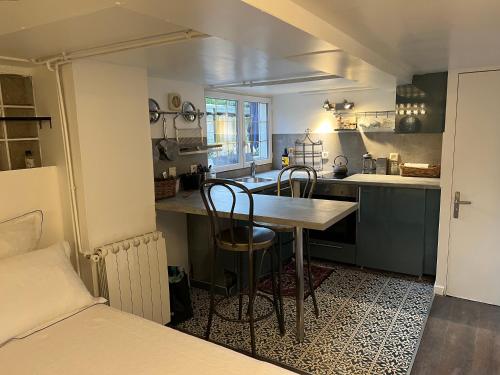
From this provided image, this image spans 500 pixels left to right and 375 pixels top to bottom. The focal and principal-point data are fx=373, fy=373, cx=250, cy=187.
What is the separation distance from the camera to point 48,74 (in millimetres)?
2213

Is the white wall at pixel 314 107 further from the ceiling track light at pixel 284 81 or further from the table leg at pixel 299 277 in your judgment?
the table leg at pixel 299 277

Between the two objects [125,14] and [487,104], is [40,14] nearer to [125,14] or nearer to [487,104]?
[125,14]

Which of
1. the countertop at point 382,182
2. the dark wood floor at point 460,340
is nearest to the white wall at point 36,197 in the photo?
the countertop at point 382,182

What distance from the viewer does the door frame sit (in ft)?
9.84

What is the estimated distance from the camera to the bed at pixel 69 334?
4.70ft

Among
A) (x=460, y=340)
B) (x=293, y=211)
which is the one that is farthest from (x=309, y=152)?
(x=460, y=340)

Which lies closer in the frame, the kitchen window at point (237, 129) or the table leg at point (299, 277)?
the table leg at point (299, 277)

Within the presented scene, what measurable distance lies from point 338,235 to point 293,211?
1700 millimetres

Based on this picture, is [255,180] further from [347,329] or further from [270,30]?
[270,30]

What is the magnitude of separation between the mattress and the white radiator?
0.54 metres

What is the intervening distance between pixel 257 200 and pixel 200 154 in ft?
3.79

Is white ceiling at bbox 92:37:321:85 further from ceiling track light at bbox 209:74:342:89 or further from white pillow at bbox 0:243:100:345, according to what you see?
Result: white pillow at bbox 0:243:100:345

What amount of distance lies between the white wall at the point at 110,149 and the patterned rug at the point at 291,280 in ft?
4.34

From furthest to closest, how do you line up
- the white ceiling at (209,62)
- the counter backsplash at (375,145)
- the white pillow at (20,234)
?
the counter backsplash at (375,145) < the white ceiling at (209,62) < the white pillow at (20,234)
